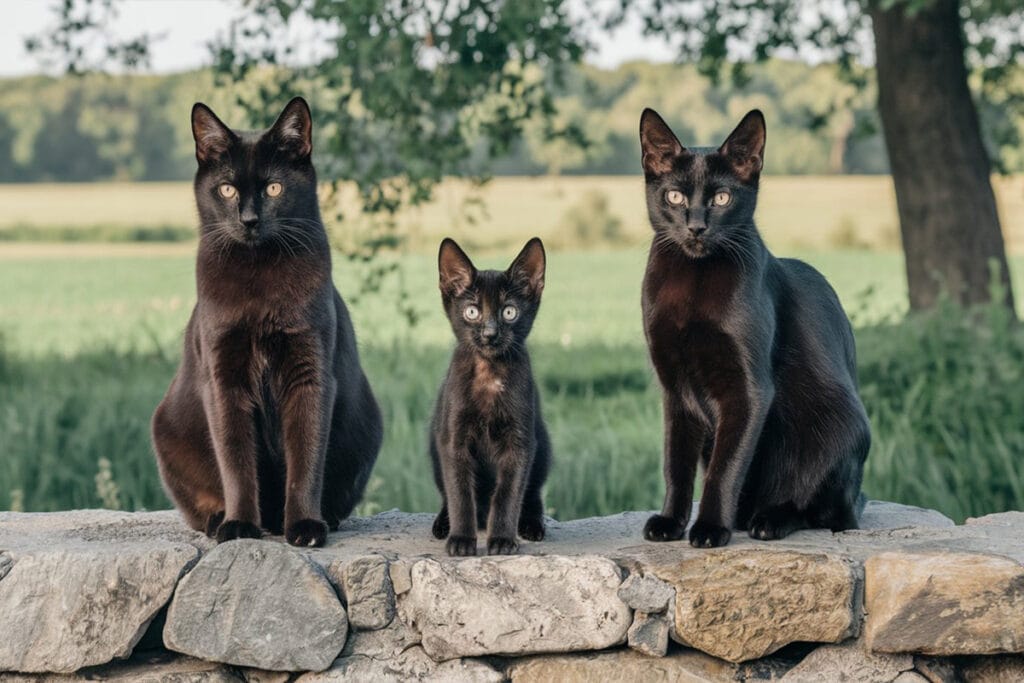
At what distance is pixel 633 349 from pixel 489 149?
334 cm

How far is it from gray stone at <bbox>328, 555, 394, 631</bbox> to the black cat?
0.13 m

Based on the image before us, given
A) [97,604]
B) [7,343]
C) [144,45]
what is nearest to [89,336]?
[7,343]

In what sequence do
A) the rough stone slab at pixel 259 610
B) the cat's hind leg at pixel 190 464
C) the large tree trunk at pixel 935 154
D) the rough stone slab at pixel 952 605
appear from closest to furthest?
the rough stone slab at pixel 952 605 → the rough stone slab at pixel 259 610 → the cat's hind leg at pixel 190 464 → the large tree trunk at pixel 935 154

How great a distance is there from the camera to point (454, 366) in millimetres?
3516

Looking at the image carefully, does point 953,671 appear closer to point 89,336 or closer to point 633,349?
point 633,349

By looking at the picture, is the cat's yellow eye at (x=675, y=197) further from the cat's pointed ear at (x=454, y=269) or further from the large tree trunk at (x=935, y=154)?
the large tree trunk at (x=935, y=154)

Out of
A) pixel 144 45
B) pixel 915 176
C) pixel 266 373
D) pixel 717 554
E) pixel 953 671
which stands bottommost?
pixel 953 671

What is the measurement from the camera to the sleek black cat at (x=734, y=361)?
133 inches

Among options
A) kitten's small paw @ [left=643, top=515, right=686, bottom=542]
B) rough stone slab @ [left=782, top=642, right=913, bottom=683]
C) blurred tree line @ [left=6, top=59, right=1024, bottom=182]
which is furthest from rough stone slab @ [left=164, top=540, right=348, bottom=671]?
blurred tree line @ [left=6, top=59, right=1024, bottom=182]

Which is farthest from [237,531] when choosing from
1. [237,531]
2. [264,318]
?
[264,318]

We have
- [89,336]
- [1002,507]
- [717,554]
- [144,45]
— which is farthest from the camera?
[89,336]

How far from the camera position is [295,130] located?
11.7 feet

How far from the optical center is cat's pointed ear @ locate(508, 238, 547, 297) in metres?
3.52

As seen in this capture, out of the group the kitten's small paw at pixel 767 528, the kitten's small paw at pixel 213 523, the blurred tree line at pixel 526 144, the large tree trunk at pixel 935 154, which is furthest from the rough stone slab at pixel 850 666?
the blurred tree line at pixel 526 144
